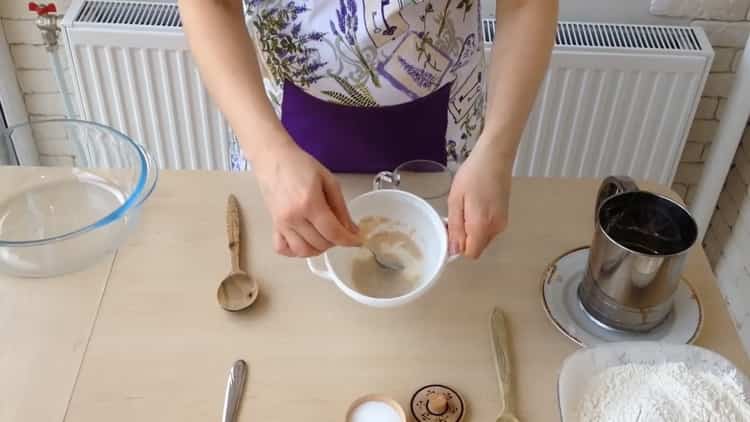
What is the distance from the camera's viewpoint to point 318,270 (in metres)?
0.86

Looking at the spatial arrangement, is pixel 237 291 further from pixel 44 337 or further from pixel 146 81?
pixel 146 81

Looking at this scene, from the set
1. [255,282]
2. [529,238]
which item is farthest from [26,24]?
[529,238]

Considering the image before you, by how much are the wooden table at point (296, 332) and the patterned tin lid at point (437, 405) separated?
0.04 feet

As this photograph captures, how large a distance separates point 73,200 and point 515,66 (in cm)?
58

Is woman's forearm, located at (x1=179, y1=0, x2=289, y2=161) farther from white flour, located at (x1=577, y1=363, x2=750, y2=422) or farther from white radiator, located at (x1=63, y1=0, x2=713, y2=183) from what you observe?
white radiator, located at (x1=63, y1=0, x2=713, y2=183)

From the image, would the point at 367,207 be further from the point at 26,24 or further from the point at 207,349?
the point at 26,24

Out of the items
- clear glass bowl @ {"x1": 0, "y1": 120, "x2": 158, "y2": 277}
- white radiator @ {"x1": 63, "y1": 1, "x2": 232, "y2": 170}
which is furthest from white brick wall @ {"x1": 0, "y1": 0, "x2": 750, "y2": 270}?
clear glass bowl @ {"x1": 0, "y1": 120, "x2": 158, "y2": 277}

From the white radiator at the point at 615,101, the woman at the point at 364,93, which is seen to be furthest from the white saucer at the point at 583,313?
the white radiator at the point at 615,101

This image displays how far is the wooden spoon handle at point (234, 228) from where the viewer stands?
94 cm

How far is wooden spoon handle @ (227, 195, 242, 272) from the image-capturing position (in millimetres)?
939

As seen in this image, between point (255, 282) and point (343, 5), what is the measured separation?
0.36 metres

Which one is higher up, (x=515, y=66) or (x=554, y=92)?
(x=515, y=66)

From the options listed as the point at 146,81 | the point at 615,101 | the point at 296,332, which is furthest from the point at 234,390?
the point at 615,101

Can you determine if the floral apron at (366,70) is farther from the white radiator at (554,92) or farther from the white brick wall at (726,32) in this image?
the white brick wall at (726,32)
